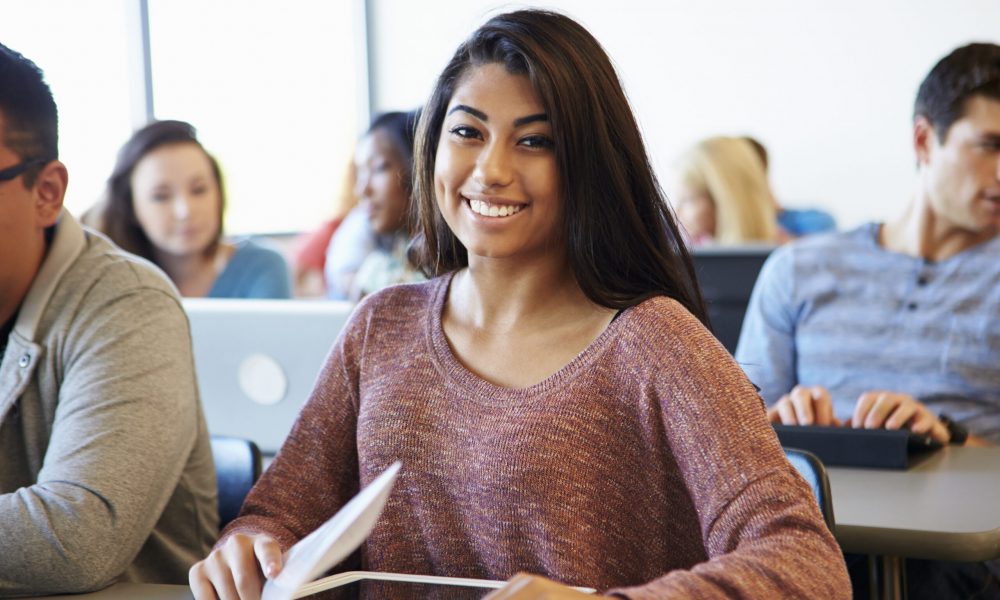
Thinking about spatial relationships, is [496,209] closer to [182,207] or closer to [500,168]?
[500,168]

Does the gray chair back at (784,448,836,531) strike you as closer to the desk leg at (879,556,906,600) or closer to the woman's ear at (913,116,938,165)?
the desk leg at (879,556,906,600)

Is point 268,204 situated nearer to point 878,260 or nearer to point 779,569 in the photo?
point 878,260

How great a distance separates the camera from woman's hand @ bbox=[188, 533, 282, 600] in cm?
109

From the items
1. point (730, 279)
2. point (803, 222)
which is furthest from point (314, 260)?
point (803, 222)

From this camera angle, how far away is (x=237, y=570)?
3.63ft

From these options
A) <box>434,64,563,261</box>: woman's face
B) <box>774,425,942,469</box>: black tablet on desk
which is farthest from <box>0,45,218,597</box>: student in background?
<box>774,425,942,469</box>: black tablet on desk

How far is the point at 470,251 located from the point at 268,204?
16.1 ft

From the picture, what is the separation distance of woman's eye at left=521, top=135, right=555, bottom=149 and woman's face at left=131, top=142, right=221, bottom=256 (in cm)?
227

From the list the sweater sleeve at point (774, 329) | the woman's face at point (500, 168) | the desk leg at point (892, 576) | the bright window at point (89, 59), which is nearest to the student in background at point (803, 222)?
the bright window at point (89, 59)

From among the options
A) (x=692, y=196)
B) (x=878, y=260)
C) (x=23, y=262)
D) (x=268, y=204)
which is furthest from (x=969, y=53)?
(x=268, y=204)

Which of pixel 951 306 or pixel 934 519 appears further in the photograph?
pixel 951 306

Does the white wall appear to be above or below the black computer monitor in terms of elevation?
above

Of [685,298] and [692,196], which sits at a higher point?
[685,298]

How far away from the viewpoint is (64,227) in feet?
4.88
